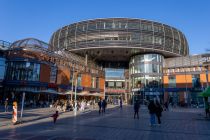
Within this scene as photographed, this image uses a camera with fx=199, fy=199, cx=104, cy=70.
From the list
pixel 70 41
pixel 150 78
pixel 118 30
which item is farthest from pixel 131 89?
pixel 70 41

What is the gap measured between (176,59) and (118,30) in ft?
67.4

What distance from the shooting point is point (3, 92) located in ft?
132

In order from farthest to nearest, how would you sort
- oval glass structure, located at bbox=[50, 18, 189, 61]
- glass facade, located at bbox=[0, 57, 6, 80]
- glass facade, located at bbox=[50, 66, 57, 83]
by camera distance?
oval glass structure, located at bbox=[50, 18, 189, 61] < glass facade, located at bbox=[50, 66, 57, 83] < glass facade, located at bbox=[0, 57, 6, 80]

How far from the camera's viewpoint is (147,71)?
199 ft

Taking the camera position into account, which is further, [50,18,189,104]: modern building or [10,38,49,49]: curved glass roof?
[50,18,189,104]: modern building

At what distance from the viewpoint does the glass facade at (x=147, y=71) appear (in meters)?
60.2

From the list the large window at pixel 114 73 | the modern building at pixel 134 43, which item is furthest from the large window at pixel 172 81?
the large window at pixel 114 73

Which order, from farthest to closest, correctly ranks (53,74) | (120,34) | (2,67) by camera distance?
(120,34) < (53,74) < (2,67)

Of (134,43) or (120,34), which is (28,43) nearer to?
(120,34)

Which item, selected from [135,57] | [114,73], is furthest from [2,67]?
[114,73]

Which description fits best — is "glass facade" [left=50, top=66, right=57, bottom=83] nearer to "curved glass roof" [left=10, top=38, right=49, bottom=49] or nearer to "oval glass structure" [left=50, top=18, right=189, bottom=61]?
"curved glass roof" [left=10, top=38, right=49, bottom=49]

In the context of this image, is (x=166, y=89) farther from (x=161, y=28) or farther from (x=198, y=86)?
(x=161, y=28)

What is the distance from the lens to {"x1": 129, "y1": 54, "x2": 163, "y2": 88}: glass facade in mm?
60156

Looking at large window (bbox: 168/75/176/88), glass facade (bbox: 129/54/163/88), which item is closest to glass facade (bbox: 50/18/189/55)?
glass facade (bbox: 129/54/163/88)
